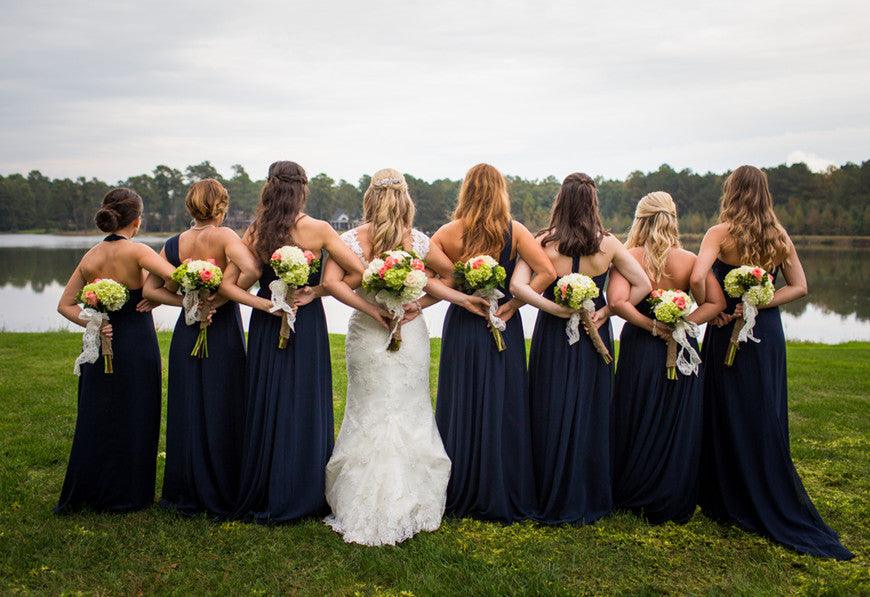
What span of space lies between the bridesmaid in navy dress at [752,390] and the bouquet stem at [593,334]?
89 centimetres

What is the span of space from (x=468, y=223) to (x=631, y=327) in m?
1.66

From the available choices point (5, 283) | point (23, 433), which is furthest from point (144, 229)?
point (23, 433)

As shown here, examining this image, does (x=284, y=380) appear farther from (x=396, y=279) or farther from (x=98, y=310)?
(x=98, y=310)

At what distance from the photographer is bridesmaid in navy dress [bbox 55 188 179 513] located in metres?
5.68

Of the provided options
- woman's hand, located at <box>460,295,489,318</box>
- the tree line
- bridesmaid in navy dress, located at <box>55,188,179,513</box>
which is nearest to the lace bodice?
woman's hand, located at <box>460,295,489,318</box>

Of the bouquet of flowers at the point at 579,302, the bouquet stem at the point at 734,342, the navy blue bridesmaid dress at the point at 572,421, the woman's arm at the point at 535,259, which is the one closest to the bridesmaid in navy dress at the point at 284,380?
the woman's arm at the point at 535,259

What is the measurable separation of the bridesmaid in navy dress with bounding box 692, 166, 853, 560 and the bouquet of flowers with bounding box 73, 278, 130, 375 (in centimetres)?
464

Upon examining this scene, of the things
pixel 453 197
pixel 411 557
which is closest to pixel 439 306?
pixel 411 557

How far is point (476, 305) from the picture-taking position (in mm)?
5648

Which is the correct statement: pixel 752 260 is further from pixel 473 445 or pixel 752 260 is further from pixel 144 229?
pixel 144 229

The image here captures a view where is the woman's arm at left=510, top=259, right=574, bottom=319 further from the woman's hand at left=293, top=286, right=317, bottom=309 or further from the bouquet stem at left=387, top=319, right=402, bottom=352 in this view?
the woman's hand at left=293, top=286, right=317, bottom=309

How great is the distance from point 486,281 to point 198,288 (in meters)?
2.25

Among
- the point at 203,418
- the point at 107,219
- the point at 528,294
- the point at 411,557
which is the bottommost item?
the point at 411,557

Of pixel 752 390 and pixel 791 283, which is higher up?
pixel 791 283
